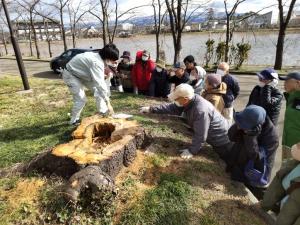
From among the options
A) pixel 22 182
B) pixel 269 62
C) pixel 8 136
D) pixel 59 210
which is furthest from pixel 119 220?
pixel 269 62

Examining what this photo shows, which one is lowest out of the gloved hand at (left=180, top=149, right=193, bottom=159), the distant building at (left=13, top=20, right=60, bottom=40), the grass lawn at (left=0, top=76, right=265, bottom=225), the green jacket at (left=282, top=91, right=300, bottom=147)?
the grass lawn at (left=0, top=76, right=265, bottom=225)

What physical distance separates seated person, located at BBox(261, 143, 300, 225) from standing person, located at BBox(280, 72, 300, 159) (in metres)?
0.91

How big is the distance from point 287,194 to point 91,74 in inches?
119

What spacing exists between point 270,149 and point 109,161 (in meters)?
1.87

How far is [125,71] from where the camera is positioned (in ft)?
22.6

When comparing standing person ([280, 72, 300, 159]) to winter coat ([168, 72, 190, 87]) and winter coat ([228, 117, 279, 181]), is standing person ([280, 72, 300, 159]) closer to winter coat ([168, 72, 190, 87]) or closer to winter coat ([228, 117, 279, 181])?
winter coat ([228, 117, 279, 181])

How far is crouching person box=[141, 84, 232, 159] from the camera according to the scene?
372 centimetres

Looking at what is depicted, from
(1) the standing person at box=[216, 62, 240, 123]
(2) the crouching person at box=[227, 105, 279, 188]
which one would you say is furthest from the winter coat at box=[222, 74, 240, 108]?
(2) the crouching person at box=[227, 105, 279, 188]

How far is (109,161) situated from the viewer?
327 centimetres

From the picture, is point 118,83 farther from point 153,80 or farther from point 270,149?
point 270,149

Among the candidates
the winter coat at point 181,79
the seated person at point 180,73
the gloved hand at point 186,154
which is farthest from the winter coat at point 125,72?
the gloved hand at point 186,154

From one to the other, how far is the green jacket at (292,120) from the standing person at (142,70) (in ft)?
10.5

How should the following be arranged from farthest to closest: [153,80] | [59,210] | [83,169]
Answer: [153,80]
[83,169]
[59,210]

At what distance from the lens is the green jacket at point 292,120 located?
3.62 meters
